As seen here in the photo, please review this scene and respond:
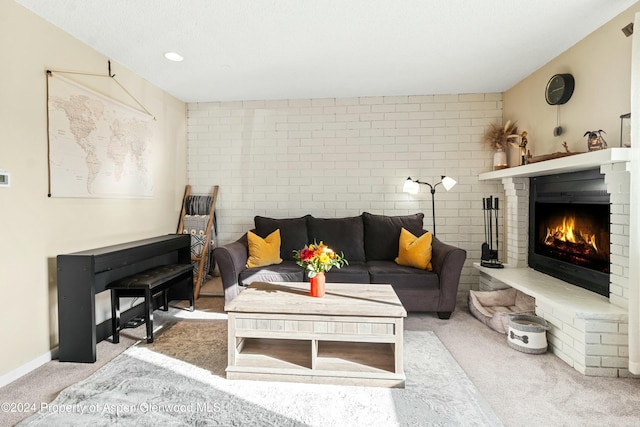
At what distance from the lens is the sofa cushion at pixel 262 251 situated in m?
3.77

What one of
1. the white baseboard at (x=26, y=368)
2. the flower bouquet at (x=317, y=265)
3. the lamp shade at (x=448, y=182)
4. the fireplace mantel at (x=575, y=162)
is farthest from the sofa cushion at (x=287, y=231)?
the fireplace mantel at (x=575, y=162)

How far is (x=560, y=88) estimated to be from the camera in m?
3.10

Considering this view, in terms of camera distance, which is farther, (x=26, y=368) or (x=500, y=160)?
(x=500, y=160)

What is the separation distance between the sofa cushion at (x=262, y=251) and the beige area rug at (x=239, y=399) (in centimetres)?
127

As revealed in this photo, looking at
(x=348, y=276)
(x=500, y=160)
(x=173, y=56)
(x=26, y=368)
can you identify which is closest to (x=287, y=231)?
(x=348, y=276)

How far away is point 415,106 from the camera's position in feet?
14.5

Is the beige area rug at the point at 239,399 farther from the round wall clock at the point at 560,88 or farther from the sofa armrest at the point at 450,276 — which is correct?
the round wall clock at the point at 560,88

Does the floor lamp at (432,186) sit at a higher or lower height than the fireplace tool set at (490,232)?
higher

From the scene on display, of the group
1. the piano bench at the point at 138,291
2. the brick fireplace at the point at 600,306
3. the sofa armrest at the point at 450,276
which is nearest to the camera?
the brick fireplace at the point at 600,306

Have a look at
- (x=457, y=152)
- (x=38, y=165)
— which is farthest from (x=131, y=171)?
(x=457, y=152)

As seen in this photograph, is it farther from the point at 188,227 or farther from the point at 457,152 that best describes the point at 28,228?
the point at 457,152

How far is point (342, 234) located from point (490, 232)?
1799 millimetres

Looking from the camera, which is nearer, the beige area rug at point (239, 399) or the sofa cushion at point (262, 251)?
the beige area rug at point (239, 399)

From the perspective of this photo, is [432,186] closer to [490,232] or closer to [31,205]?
[490,232]
